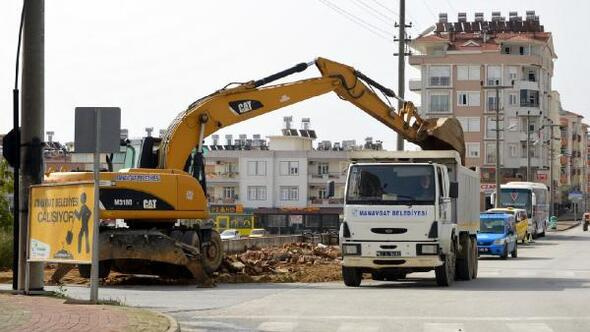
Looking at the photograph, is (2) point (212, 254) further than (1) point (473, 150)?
No

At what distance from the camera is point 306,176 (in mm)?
122062

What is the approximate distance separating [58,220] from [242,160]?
10512cm

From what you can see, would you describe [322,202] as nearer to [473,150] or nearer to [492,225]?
[473,150]

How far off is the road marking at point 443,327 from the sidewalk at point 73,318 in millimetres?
3520

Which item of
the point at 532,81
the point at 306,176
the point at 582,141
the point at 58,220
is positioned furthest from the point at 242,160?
the point at 58,220

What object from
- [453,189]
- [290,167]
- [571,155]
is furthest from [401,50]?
[571,155]

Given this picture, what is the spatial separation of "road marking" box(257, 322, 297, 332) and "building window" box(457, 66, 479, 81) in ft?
346

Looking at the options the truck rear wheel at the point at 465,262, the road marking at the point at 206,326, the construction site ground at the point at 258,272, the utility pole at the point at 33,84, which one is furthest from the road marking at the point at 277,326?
the truck rear wheel at the point at 465,262

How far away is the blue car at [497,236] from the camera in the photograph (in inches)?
1775

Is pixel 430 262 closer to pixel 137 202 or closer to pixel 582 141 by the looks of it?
pixel 137 202

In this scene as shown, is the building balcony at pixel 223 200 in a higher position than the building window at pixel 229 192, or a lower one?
lower

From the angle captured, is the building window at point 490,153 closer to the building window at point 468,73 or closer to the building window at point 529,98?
the building window at point 529,98

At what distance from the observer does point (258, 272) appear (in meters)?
29.0

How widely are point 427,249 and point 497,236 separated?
69.3ft
